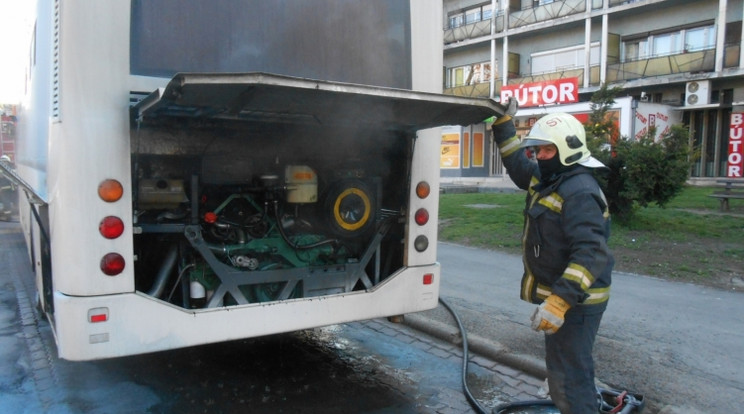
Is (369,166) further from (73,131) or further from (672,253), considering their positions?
(672,253)

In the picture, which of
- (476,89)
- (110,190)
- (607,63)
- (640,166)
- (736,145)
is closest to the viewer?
(110,190)

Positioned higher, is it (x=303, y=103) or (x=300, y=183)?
(x=303, y=103)

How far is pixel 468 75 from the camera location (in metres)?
34.0

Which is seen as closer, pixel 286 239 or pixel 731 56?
pixel 286 239

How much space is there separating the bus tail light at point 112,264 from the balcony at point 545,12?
2846 cm

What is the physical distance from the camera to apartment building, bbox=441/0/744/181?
920 inches

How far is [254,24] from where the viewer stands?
3811 mm

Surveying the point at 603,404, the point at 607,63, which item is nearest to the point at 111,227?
the point at 603,404

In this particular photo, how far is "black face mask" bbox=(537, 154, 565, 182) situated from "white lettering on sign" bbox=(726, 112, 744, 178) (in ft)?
75.3

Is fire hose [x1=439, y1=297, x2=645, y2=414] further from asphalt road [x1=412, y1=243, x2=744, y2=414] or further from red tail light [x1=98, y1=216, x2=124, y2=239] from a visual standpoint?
red tail light [x1=98, y1=216, x2=124, y2=239]

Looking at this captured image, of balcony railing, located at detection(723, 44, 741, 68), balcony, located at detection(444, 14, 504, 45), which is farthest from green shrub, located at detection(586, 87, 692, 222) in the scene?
balcony, located at detection(444, 14, 504, 45)

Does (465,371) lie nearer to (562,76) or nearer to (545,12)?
(562,76)

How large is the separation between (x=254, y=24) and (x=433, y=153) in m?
1.74

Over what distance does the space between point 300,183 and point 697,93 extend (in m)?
24.5
